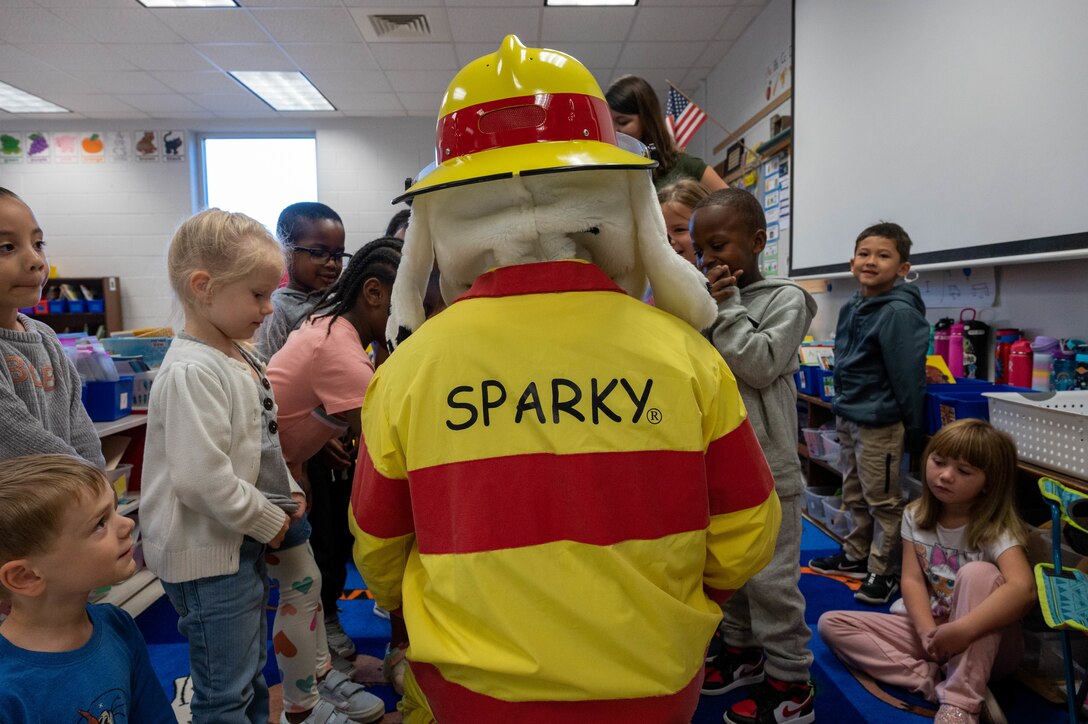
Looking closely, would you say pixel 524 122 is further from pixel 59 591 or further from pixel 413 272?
pixel 59 591

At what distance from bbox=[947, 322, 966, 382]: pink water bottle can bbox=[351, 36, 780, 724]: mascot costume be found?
2233 mm

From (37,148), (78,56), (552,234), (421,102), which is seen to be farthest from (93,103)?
(552,234)

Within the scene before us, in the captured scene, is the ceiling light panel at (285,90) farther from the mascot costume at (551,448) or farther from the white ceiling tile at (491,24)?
the mascot costume at (551,448)

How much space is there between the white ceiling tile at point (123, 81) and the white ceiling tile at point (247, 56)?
0.86 m

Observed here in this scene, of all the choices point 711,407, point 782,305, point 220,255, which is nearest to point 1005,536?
point 782,305

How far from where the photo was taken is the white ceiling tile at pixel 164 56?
5238 mm

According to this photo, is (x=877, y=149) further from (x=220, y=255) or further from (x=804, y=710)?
(x=220, y=255)

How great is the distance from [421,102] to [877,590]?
6233mm

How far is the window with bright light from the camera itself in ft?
24.8

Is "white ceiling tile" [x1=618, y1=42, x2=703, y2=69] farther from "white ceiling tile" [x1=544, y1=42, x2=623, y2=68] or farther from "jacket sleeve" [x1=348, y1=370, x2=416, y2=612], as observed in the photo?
"jacket sleeve" [x1=348, y1=370, x2=416, y2=612]

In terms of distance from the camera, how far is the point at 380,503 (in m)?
0.94

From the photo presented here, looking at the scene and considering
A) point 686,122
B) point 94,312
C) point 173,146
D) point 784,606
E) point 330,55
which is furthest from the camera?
point 173,146

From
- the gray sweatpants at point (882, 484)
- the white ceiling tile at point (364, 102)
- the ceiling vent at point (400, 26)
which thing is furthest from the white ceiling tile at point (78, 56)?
the gray sweatpants at point (882, 484)

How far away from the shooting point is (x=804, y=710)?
5.75 ft
